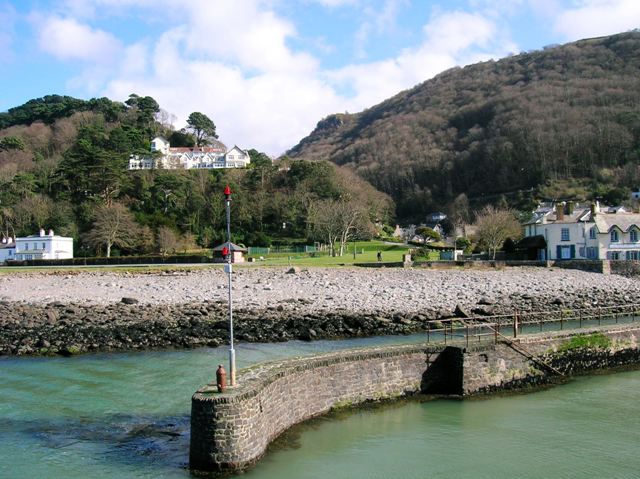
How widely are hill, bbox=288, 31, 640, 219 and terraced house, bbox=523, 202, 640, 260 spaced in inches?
1734

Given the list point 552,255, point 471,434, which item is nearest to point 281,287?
point 471,434

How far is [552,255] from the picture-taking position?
54094 millimetres

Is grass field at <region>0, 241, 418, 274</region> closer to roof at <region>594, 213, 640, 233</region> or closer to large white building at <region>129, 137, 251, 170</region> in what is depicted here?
roof at <region>594, 213, 640, 233</region>

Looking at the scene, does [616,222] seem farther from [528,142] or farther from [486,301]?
[528,142]

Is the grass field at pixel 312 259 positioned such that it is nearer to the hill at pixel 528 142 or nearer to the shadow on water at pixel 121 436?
the shadow on water at pixel 121 436

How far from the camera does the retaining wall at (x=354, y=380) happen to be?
11.0m

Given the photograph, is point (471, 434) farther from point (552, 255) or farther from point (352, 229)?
point (352, 229)

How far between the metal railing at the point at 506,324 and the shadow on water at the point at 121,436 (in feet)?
24.9

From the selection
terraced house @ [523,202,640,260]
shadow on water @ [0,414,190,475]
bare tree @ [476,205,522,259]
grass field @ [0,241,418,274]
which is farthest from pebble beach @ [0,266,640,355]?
bare tree @ [476,205,522,259]

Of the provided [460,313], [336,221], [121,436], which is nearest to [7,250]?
[336,221]

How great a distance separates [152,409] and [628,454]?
1110 centimetres

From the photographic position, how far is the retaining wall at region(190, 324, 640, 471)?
11.0 m

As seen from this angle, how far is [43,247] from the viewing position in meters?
69.3

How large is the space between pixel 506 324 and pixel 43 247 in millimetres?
61442
